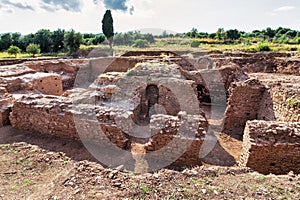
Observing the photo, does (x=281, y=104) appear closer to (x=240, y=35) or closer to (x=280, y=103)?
(x=280, y=103)

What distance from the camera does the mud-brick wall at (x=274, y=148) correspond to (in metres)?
4.98

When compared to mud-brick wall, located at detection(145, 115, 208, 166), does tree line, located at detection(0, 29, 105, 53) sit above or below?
above

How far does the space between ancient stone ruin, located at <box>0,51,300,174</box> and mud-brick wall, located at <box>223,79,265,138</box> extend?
0.04 metres

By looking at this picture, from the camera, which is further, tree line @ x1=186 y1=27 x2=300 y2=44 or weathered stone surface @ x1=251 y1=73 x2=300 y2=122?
tree line @ x1=186 y1=27 x2=300 y2=44

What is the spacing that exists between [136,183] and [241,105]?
6.77m

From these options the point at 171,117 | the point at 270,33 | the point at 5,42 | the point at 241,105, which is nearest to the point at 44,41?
the point at 5,42

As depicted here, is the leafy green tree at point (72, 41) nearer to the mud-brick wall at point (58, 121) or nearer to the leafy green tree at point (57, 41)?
the leafy green tree at point (57, 41)

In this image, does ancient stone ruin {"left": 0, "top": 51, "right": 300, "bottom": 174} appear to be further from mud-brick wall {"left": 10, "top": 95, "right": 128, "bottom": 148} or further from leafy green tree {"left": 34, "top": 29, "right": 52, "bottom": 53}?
leafy green tree {"left": 34, "top": 29, "right": 52, "bottom": 53}

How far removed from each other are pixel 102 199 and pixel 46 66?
17.9 meters

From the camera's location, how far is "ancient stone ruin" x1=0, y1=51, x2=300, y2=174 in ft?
17.3

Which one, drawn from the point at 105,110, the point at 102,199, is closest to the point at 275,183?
the point at 102,199

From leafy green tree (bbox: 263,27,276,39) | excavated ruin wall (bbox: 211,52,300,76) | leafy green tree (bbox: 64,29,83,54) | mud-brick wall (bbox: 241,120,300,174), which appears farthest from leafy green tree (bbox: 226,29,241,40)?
mud-brick wall (bbox: 241,120,300,174)

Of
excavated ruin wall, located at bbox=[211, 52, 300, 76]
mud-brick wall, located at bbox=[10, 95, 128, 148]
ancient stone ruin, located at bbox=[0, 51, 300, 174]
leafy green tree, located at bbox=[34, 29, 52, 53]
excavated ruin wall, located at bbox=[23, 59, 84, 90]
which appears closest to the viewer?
ancient stone ruin, located at bbox=[0, 51, 300, 174]

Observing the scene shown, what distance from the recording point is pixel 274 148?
500 cm
